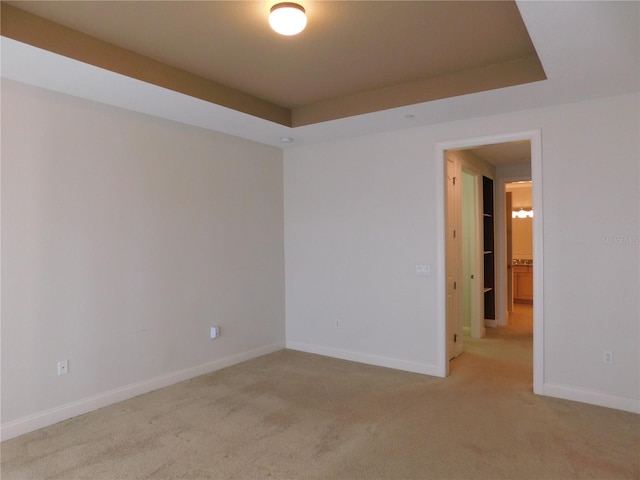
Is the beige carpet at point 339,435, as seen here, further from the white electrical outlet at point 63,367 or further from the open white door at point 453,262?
the open white door at point 453,262

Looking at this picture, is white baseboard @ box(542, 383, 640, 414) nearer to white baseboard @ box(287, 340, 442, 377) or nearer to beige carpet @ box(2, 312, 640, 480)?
beige carpet @ box(2, 312, 640, 480)

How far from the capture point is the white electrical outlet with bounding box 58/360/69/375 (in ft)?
10.6

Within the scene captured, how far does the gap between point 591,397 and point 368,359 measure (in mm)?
2094

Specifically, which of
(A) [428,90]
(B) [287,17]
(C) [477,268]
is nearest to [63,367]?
(B) [287,17]

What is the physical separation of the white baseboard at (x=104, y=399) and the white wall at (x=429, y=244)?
1157 mm

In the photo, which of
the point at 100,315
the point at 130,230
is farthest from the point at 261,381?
the point at 130,230

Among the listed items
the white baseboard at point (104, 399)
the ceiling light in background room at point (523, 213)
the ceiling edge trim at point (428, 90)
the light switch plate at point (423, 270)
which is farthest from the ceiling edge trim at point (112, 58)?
the ceiling light in background room at point (523, 213)

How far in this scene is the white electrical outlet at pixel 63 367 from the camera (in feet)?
10.6

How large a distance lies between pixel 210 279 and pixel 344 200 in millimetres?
1751

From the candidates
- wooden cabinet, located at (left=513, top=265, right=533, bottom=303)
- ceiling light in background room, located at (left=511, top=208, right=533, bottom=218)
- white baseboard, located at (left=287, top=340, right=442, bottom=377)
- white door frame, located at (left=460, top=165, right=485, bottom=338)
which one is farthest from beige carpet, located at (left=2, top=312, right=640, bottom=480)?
ceiling light in background room, located at (left=511, top=208, right=533, bottom=218)

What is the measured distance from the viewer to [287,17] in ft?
7.72

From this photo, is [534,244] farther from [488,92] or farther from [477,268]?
[477,268]

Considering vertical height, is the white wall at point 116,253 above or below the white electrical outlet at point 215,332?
above

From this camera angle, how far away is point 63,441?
2.89m
